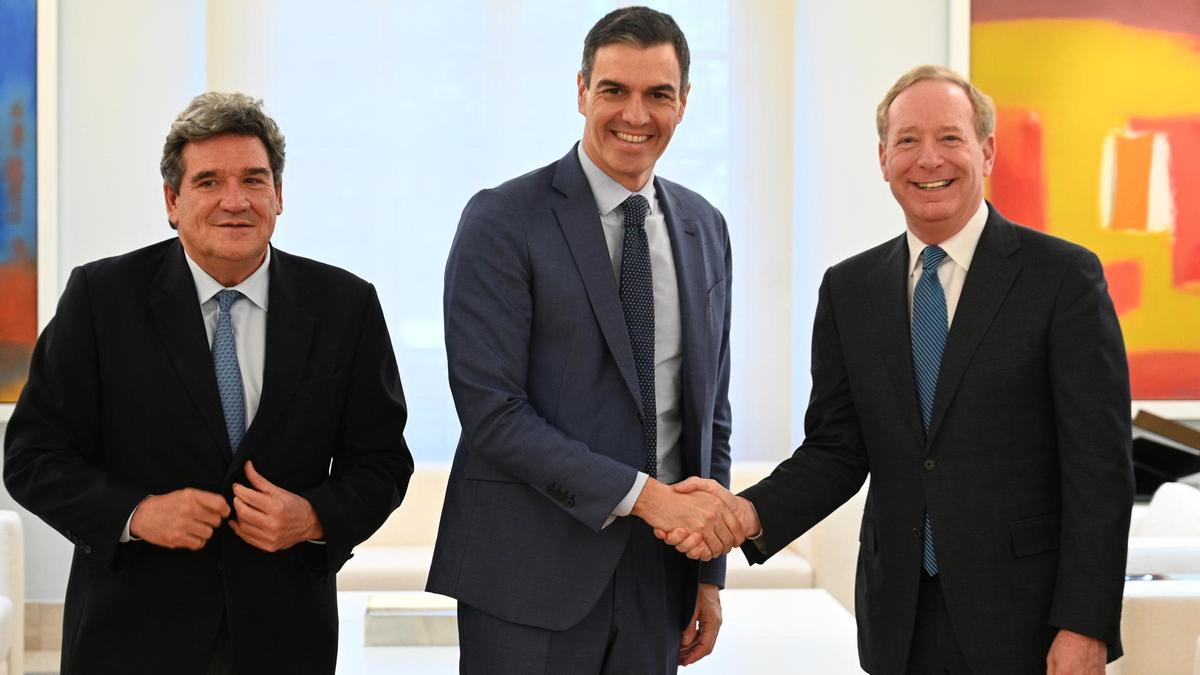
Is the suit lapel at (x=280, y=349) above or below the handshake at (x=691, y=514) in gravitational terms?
above

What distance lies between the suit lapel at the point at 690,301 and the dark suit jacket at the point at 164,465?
1.88ft

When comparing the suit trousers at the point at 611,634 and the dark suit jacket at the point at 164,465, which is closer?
the dark suit jacket at the point at 164,465

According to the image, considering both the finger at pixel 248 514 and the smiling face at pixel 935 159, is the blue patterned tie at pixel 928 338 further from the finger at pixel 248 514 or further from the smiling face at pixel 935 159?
the finger at pixel 248 514

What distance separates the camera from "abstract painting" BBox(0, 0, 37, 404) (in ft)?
16.7

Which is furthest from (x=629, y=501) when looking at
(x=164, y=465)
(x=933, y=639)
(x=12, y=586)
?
(x=12, y=586)

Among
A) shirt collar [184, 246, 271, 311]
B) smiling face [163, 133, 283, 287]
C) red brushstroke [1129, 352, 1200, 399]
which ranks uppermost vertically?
smiling face [163, 133, 283, 287]

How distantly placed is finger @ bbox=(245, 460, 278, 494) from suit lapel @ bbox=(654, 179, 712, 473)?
73 centimetres

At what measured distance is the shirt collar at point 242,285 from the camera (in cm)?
213

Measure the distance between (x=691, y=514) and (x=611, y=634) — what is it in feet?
0.85

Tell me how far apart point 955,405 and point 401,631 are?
189 cm

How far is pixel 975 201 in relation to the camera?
7.39 ft

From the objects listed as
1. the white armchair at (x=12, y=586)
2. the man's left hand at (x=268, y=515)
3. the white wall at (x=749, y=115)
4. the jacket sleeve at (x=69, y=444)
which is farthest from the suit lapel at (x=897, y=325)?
the white wall at (x=749, y=115)

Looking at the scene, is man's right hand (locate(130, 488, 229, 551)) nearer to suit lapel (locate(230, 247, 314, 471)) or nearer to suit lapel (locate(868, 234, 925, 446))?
suit lapel (locate(230, 247, 314, 471))

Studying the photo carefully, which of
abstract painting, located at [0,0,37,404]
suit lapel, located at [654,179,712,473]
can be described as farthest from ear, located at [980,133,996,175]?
abstract painting, located at [0,0,37,404]
